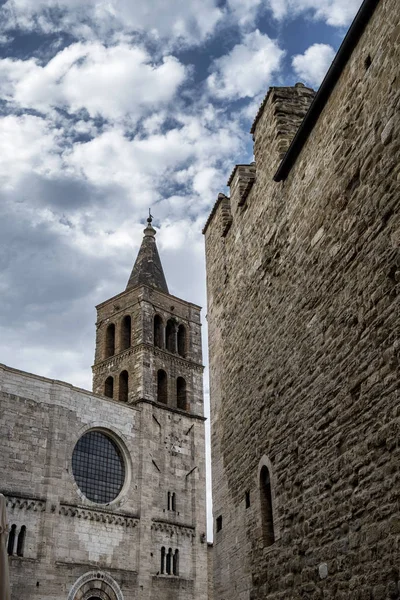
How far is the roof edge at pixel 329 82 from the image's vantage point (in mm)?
5715

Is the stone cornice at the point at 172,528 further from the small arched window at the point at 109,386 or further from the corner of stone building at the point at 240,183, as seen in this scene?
the corner of stone building at the point at 240,183

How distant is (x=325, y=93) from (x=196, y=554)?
A: 23390 millimetres

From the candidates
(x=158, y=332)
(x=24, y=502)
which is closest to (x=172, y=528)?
(x=24, y=502)

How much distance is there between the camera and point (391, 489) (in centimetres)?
452

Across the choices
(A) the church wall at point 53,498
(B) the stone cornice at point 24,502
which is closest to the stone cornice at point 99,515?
(A) the church wall at point 53,498

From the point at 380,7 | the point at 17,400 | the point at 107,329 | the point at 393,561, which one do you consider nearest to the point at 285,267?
the point at 380,7

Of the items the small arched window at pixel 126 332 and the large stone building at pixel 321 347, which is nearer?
the large stone building at pixel 321 347

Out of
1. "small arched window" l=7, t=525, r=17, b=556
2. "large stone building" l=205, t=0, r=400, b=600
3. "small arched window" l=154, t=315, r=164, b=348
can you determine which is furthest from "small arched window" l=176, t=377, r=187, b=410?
"large stone building" l=205, t=0, r=400, b=600

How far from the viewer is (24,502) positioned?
2128cm

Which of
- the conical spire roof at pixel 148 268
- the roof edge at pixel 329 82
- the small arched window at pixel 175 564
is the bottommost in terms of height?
the small arched window at pixel 175 564

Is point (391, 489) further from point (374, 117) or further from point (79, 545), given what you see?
point (79, 545)

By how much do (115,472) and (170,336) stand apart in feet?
28.0

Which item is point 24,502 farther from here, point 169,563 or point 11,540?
point 169,563

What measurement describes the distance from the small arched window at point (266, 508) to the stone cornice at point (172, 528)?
19.2 metres
